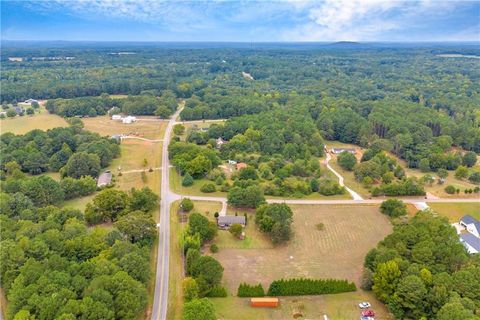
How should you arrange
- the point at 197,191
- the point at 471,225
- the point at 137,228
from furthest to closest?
the point at 197,191 → the point at 471,225 → the point at 137,228

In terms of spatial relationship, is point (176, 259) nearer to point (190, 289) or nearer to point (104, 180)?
point (190, 289)

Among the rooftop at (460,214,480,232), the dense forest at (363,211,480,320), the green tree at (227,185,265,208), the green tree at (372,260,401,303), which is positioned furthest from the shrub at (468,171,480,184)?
the green tree at (372,260,401,303)

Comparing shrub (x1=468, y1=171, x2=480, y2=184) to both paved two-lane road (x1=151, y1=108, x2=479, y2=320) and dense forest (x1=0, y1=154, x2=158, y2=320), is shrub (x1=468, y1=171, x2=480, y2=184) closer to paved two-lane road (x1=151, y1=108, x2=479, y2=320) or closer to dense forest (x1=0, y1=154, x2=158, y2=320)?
paved two-lane road (x1=151, y1=108, x2=479, y2=320)

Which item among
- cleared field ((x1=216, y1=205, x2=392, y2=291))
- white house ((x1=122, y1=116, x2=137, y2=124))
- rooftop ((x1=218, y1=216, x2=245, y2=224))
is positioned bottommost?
cleared field ((x1=216, y1=205, x2=392, y2=291))

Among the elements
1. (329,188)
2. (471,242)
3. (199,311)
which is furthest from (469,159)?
(199,311)

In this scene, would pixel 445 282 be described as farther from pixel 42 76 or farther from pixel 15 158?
pixel 42 76

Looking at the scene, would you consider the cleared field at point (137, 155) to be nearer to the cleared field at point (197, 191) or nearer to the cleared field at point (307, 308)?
the cleared field at point (197, 191)
